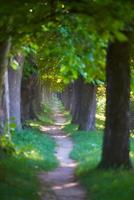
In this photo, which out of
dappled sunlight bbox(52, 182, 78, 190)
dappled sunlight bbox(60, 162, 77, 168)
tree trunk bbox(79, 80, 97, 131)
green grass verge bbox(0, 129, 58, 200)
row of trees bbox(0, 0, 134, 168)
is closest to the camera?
row of trees bbox(0, 0, 134, 168)

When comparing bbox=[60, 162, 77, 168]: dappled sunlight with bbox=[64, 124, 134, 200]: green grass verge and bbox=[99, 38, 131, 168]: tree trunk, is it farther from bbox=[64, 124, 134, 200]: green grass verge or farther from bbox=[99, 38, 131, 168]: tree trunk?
bbox=[99, 38, 131, 168]: tree trunk

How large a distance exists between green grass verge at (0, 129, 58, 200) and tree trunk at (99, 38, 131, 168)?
2148 mm

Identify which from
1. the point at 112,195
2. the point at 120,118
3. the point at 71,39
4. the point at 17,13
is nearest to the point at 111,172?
the point at 120,118

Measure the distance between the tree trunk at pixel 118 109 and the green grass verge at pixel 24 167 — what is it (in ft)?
7.05

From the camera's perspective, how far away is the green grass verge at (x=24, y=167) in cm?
1118

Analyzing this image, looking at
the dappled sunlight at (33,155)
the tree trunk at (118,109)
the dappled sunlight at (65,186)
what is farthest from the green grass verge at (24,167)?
the tree trunk at (118,109)

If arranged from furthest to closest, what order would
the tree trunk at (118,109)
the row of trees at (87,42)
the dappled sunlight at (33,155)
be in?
the dappled sunlight at (33,155), the tree trunk at (118,109), the row of trees at (87,42)

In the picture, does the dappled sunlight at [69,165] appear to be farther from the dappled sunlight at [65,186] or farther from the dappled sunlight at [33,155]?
the dappled sunlight at [65,186]

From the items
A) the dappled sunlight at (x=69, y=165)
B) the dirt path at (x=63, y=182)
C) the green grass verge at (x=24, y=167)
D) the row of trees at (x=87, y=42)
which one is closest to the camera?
the row of trees at (x=87, y=42)

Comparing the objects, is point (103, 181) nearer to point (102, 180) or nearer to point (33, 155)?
point (102, 180)

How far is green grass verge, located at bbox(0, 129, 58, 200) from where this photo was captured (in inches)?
440

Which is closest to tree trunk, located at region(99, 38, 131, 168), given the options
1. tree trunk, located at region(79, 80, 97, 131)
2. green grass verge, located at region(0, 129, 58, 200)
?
green grass verge, located at region(0, 129, 58, 200)

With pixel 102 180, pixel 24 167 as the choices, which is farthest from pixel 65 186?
pixel 24 167

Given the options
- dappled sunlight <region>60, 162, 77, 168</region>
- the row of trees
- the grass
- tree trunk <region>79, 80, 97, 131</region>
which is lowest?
dappled sunlight <region>60, 162, 77, 168</region>
